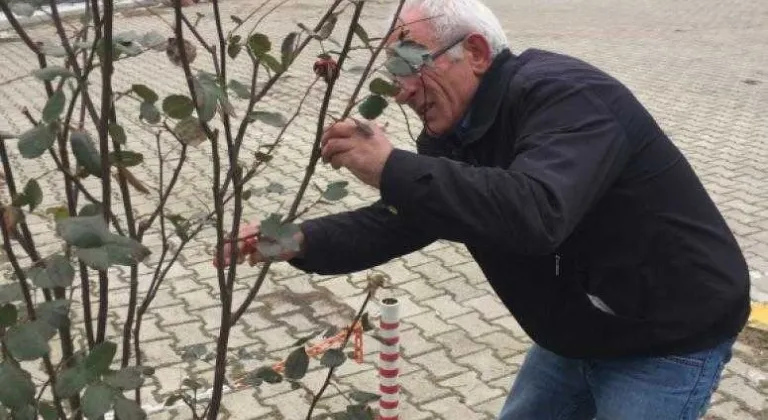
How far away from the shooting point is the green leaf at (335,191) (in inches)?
60.2

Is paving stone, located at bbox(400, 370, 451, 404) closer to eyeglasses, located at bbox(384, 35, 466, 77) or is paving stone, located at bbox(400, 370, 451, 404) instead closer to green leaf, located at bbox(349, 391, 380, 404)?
green leaf, located at bbox(349, 391, 380, 404)

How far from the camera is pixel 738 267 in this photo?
2.10 metres

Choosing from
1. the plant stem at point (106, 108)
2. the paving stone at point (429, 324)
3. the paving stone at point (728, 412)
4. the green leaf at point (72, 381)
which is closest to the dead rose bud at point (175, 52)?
the plant stem at point (106, 108)

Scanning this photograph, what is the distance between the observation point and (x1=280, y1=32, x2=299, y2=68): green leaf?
56.2 inches

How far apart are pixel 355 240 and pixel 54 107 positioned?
3.56 feet

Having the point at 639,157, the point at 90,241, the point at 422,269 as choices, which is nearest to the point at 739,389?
the point at 422,269

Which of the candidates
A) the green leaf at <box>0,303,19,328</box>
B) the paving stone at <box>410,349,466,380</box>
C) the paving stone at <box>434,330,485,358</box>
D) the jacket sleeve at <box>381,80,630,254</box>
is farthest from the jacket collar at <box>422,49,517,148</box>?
the paving stone at <box>434,330,485,358</box>

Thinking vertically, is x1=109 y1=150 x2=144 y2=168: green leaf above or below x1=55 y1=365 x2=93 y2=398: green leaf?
above

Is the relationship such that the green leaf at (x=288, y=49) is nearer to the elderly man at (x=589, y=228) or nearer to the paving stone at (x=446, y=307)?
the elderly man at (x=589, y=228)

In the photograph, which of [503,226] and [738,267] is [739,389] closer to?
[738,267]

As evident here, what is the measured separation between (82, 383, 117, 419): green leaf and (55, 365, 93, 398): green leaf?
1cm

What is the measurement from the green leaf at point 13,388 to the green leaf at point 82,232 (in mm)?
201

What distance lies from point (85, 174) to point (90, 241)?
0.31 metres

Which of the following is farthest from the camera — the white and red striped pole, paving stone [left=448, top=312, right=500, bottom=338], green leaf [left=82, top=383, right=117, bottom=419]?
paving stone [left=448, top=312, right=500, bottom=338]
